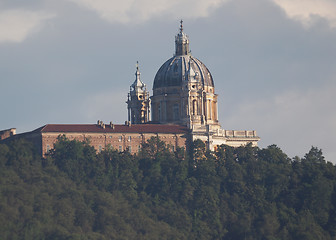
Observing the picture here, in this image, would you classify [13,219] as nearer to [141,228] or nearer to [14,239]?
[14,239]

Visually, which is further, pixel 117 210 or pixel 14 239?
pixel 117 210

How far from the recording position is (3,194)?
194875 mm

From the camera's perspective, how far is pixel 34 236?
18788 cm

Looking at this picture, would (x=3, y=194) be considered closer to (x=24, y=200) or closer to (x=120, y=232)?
(x=24, y=200)

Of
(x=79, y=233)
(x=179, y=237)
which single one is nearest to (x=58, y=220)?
(x=79, y=233)

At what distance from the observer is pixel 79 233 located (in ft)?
624

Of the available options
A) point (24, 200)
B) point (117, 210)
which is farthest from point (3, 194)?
point (117, 210)

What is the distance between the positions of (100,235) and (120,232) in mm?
4159

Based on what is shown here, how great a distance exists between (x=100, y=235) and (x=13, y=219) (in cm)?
1116

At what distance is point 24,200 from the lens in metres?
194

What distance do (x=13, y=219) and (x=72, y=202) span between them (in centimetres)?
1072

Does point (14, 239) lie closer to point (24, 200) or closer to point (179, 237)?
point (24, 200)

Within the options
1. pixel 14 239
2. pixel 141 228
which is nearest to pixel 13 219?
pixel 14 239

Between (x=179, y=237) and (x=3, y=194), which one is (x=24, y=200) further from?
(x=179, y=237)
